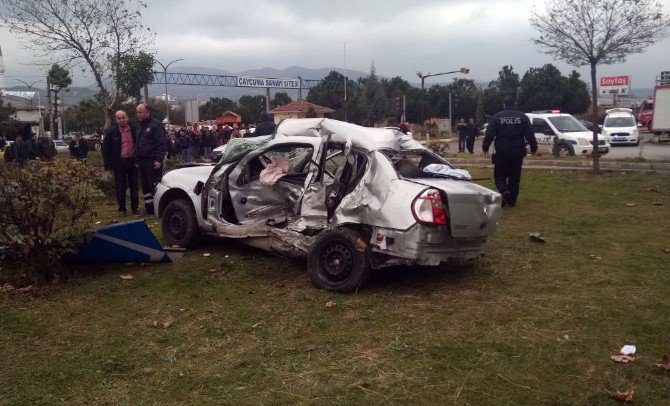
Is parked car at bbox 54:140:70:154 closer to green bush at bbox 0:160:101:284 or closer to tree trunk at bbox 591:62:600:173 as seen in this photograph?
tree trunk at bbox 591:62:600:173

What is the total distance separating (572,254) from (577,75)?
64.8 meters

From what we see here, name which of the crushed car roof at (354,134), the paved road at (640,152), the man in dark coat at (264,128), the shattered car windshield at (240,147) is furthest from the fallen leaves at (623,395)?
the paved road at (640,152)

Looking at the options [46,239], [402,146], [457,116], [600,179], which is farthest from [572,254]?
[457,116]

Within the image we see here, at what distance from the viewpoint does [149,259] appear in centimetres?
685

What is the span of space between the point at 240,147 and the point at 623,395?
4.92 metres

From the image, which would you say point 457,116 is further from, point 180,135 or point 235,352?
point 235,352

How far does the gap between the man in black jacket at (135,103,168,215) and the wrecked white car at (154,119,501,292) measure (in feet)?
5.93

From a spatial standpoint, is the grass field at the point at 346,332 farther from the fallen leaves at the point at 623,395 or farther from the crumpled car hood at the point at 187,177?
the crumpled car hood at the point at 187,177

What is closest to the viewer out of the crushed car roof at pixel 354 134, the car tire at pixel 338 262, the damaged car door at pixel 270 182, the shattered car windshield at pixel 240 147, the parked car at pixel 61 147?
the car tire at pixel 338 262

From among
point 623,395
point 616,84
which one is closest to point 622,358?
point 623,395

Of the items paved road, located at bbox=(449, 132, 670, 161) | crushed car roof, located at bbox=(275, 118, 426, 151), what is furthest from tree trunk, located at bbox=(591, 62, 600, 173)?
crushed car roof, located at bbox=(275, 118, 426, 151)

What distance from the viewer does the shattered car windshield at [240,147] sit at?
7148 millimetres

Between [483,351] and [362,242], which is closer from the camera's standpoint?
[483,351]

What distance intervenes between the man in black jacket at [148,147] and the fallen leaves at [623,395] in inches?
293
